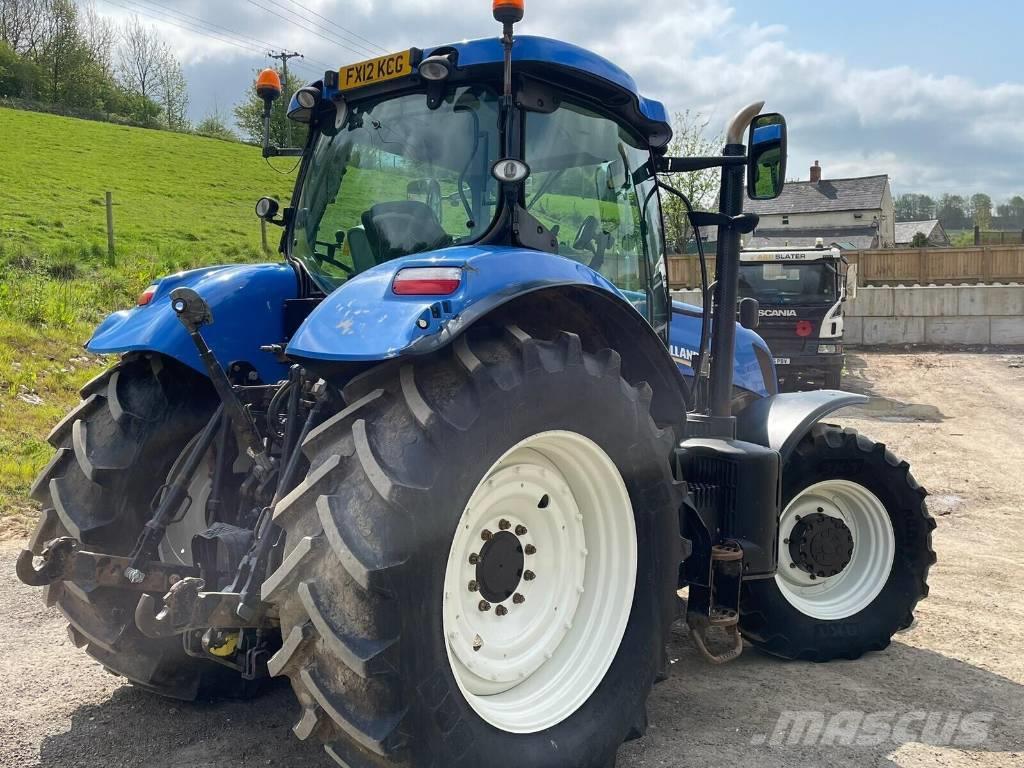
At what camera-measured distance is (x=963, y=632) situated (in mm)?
4602

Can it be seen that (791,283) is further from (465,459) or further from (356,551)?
(356,551)

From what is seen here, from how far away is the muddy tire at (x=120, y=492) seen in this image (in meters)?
3.23

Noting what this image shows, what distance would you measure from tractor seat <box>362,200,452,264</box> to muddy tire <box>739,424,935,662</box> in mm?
1988

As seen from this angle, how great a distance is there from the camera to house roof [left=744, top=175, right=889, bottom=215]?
57.9 metres

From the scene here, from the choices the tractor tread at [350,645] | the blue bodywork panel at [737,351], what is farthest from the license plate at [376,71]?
the tractor tread at [350,645]

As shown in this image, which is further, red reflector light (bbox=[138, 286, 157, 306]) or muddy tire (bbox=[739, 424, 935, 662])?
muddy tire (bbox=[739, 424, 935, 662])

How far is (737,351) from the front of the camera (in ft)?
16.0

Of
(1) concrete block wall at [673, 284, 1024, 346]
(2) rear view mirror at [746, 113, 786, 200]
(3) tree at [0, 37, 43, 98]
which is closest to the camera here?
(2) rear view mirror at [746, 113, 786, 200]

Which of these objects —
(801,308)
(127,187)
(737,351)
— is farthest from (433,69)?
(127,187)

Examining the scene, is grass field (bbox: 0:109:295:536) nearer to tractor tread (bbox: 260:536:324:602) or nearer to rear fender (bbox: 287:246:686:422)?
rear fender (bbox: 287:246:686:422)

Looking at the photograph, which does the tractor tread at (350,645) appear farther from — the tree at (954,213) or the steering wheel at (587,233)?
the tree at (954,213)

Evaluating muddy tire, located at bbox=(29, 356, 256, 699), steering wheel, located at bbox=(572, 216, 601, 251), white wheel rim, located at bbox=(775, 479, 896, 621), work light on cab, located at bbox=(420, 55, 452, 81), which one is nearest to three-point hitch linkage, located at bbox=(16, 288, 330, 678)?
muddy tire, located at bbox=(29, 356, 256, 699)

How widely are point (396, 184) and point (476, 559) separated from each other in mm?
1549

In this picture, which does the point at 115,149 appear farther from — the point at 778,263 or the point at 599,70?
the point at 599,70
